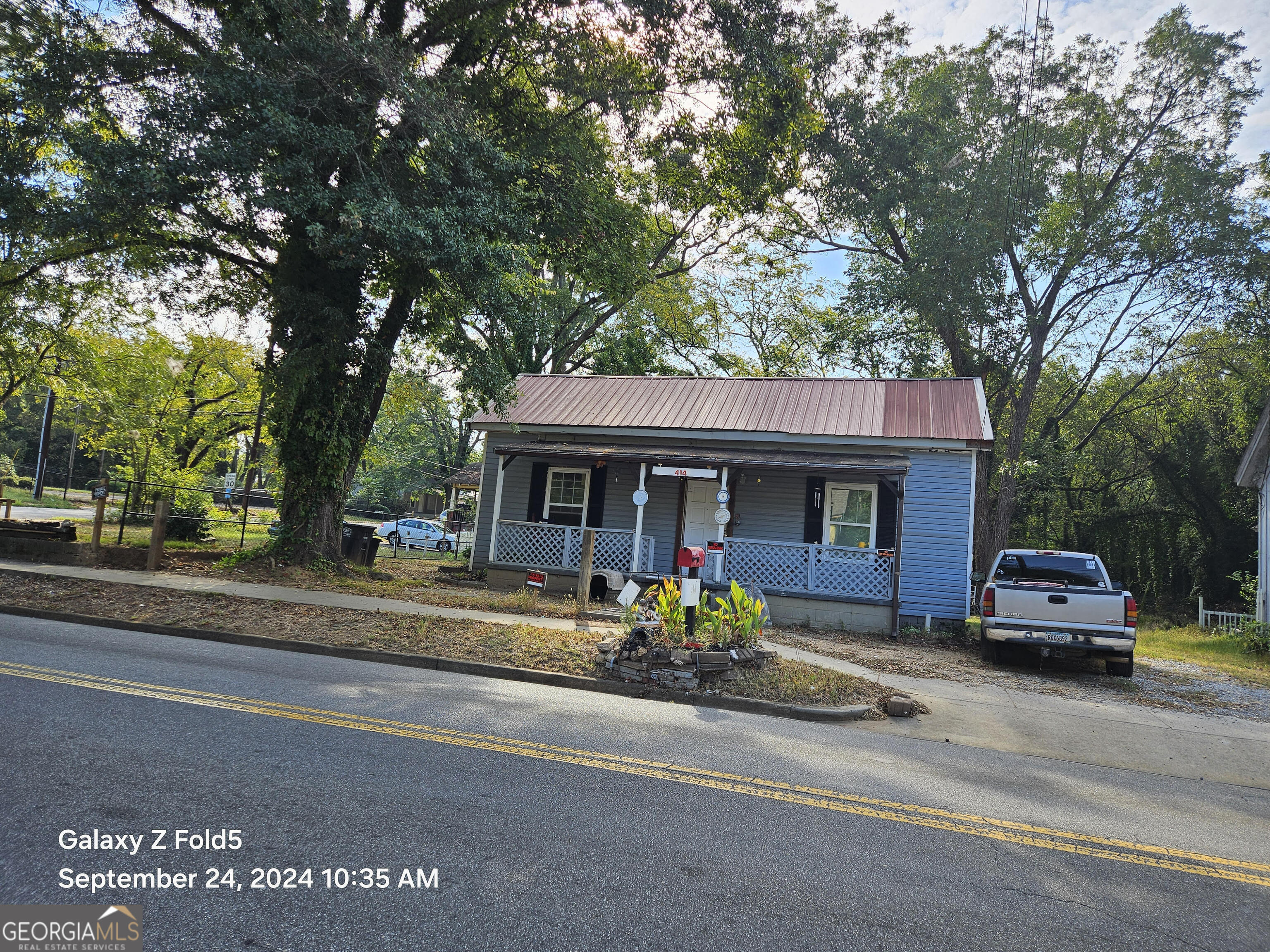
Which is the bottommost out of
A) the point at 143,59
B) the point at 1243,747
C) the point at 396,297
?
the point at 1243,747

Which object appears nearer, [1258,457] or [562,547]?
[562,547]

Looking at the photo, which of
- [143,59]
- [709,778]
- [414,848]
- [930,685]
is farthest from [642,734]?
[143,59]

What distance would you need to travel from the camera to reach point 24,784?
384 centimetres

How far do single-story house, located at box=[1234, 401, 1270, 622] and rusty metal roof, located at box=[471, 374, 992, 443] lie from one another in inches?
241

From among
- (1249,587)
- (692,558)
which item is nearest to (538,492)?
(692,558)

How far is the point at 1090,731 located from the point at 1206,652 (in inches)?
454

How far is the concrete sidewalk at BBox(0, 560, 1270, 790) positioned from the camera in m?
6.42

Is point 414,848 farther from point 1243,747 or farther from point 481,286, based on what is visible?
point 481,286

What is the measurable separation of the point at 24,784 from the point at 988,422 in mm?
16203

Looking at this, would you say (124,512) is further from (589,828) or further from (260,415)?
(589,828)

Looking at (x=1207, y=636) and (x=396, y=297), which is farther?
(x=1207, y=636)

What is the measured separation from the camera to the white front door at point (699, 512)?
17.3 metres

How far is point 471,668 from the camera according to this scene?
26.7 ft

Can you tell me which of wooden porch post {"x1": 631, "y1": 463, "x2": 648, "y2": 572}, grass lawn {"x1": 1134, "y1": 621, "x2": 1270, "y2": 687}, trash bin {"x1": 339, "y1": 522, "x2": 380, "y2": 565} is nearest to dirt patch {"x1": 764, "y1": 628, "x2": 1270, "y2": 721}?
grass lawn {"x1": 1134, "y1": 621, "x2": 1270, "y2": 687}
